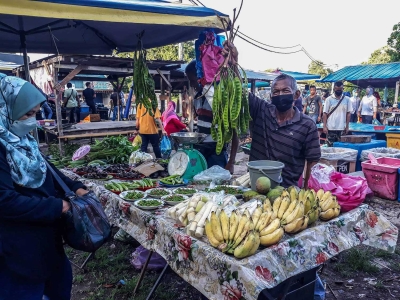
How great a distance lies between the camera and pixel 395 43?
48.9 feet

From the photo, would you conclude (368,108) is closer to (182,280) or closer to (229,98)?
(229,98)

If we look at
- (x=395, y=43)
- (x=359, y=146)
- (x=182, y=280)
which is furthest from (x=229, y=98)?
(x=395, y=43)

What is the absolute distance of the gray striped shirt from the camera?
310 cm

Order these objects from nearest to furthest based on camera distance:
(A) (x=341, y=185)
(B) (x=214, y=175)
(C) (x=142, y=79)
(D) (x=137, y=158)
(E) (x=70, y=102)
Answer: (A) (x=341, y=185) → (B) (x=214, y=175) → (C) (x=142, y=79) → (D) (x=137, y=158) → (E) (x=70, y=102)

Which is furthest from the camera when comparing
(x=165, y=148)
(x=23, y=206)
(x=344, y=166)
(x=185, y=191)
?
(x=165, y=148)

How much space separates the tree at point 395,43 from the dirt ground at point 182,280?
45.9ft

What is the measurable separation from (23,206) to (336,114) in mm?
7473

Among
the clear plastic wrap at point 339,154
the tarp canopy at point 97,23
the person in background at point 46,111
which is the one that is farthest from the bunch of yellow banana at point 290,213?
the person in background at point 46,111

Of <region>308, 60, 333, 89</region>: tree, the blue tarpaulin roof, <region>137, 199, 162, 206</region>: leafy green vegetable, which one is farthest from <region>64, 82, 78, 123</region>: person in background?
<region>308, 60, 333, 89</region>: tree

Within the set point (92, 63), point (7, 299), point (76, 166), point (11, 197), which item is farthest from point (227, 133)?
point (92, 63)

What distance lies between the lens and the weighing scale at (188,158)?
3422mm

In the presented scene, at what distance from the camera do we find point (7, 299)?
177cm

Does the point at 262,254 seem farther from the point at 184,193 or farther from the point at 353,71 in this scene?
the point at 353,71

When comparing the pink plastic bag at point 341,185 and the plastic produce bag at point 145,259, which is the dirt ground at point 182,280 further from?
the pink plastic bag at point 341,185
